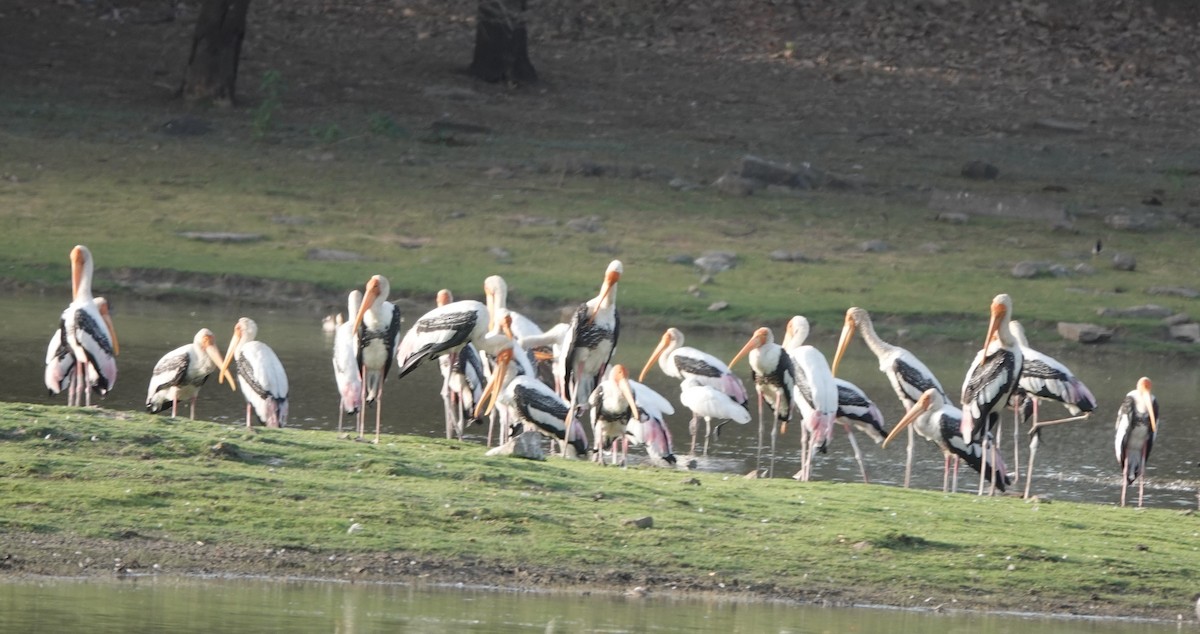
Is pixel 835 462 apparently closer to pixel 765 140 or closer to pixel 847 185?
pixel 847 185

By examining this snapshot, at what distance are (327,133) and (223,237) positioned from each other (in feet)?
15.0

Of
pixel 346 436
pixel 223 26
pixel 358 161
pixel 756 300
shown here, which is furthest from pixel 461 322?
pixel 223 26

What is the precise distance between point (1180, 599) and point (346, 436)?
4.63m

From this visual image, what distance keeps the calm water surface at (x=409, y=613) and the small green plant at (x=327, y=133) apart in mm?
17698

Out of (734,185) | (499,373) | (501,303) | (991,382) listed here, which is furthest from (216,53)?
(991,382)

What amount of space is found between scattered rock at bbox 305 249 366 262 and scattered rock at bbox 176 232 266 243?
2.39 feet

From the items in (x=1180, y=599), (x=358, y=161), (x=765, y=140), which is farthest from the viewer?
(x=765, y=140)

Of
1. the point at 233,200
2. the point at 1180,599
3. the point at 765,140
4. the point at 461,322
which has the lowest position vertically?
Result: the point at 1180,599

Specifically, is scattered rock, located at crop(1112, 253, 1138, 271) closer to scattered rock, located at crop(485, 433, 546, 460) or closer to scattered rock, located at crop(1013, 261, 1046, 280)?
scattered rock, located at crop(1013, 261, 1046, 280)

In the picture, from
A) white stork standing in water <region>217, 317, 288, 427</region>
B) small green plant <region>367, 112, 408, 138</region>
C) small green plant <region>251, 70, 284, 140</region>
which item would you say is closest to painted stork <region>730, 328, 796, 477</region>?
white stork standing in water <region>217, 317, 288, 427</region>

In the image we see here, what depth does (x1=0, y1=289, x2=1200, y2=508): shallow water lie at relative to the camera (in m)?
13.4

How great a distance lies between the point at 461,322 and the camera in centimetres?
1214

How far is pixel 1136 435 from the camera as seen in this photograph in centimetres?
1207

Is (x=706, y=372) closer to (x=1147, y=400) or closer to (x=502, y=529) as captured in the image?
(x=1147, y=400)
